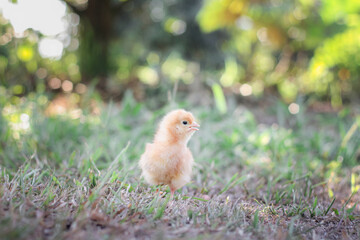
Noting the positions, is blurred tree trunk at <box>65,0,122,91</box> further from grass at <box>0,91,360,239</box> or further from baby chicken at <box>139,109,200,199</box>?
baby chicken at <box>139,109,200,199</box>

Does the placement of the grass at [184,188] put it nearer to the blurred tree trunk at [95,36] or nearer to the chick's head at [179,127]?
the chick's head at [179,127]

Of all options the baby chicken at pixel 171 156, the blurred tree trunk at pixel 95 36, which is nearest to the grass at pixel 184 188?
the baby chicken at pixel 171 156

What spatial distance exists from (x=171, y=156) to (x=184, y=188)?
1.43 ft

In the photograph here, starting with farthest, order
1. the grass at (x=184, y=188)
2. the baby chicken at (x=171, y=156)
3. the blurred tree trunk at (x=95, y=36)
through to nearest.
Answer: the blurred tree trunk at (x=95, y=36) → the baby chicken at (x=171, y=156) → the grass at (x=184, y=188)

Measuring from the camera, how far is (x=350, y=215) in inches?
75.5

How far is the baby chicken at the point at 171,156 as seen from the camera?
193 centimetres

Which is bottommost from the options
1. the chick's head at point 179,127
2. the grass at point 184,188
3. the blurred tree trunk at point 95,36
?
the grass at point 184,188

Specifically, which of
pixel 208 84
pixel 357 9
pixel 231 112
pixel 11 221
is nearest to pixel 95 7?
pixel 208 84

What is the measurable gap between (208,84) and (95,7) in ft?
7.09

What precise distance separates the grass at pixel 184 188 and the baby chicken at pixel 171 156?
0.30 ft

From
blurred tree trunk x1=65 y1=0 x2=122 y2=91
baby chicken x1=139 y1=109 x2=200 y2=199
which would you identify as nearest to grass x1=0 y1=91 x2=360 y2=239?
baby chicken x1=139 y1=109 x2=200 y2=199

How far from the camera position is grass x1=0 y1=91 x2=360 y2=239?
146cm

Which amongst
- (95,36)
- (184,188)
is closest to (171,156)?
(184,188)

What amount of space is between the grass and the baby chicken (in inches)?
3.6
